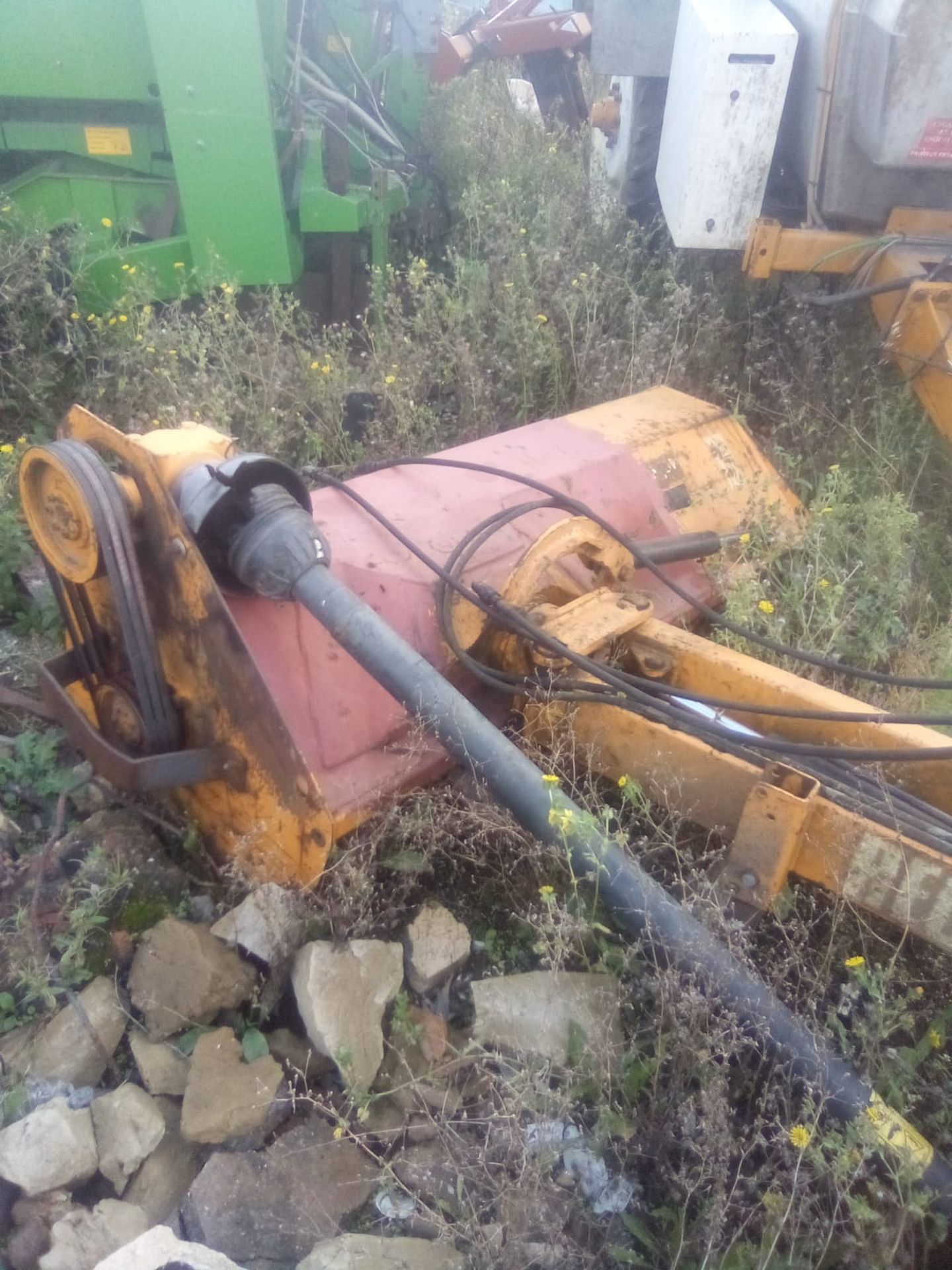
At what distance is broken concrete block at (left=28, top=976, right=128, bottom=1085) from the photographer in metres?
1.81

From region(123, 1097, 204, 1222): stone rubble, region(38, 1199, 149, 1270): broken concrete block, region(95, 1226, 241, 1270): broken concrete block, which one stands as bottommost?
region(123, 1097, 204, 1222): stone rubble

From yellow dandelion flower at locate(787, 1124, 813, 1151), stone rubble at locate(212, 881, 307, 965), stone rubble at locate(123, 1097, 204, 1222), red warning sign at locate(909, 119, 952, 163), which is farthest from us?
red warning sign at locate(909, 119, 952, 163)

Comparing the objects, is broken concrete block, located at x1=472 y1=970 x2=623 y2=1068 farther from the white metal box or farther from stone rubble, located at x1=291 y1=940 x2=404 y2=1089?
the white metal box

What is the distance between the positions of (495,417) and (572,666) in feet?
7.37

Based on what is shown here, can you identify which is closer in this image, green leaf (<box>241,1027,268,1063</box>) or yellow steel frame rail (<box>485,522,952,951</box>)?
yellow steel frame rail (<box>485,522,952,951</box>)

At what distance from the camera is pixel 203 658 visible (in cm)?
183

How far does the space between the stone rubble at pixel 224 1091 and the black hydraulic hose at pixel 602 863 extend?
2.28 ft

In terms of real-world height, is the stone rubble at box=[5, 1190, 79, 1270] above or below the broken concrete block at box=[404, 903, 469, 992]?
below

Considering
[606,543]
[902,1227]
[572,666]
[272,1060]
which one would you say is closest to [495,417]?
[606,543]

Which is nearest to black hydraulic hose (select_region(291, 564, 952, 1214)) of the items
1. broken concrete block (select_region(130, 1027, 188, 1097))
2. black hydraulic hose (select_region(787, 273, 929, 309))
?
broken concrete block (select_region(130, 1027, 188, 1097))

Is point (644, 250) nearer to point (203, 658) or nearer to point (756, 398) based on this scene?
point (756, 398)

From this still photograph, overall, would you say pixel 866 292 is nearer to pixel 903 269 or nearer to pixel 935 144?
pixel 903 269

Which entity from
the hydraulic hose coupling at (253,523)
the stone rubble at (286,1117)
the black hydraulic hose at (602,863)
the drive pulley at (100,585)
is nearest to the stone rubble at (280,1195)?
the stone rubble at (286,1117)

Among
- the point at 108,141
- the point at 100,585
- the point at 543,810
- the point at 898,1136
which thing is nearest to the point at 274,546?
the point at 100,585
